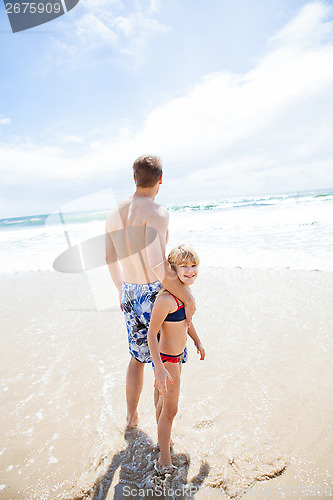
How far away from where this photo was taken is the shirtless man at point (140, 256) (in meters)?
1.86

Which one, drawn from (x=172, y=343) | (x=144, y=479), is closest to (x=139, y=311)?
(x=172, y=343)

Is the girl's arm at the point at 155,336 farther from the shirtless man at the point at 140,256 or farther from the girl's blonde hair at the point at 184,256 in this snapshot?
the girl's blonde hair at the point at 184,256

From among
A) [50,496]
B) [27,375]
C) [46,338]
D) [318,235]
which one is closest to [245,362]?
[50,496]

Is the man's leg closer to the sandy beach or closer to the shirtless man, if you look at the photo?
the shirtless man

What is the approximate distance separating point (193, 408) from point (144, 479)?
0.72 m

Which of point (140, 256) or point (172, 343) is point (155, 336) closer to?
point (172, 343)

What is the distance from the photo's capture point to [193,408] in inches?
93.6

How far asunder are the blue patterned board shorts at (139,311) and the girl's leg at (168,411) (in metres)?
0.37

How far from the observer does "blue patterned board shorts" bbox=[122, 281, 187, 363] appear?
2035 millimetres

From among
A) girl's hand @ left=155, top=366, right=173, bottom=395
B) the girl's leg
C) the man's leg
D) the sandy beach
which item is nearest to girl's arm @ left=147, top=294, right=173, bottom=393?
girl's hand @ left=155, top=366, right=173, bottom=395

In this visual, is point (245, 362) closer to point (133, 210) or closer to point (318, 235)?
point (133, 210)

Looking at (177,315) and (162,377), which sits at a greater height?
(177,315)

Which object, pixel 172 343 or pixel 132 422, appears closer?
pixel 172 343

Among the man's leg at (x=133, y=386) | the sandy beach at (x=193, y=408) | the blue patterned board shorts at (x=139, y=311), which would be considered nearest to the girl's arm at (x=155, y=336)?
the blue patterned board shorts at (x=139, y=311)
